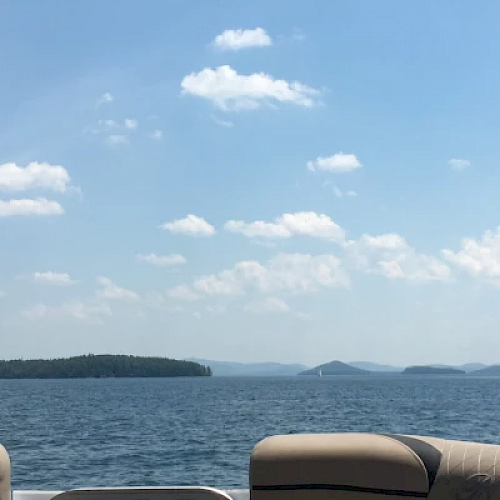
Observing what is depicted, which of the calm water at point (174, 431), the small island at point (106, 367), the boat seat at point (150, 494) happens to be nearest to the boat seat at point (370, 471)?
the boat seat at point (150, 494)

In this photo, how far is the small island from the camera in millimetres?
138625

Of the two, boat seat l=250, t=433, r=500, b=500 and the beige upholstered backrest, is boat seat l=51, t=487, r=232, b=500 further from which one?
boat seat l=250, t=433, r=500, b=500

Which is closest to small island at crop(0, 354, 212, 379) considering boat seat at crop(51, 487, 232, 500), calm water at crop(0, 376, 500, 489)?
calm water at crop(0, 376, 500, 489)

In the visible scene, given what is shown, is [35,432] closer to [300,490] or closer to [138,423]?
[138,423]

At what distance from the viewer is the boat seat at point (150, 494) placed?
9.50 feet

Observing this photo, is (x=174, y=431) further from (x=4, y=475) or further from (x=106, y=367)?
(x=106, y=367)

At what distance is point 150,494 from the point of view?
9.55 feet

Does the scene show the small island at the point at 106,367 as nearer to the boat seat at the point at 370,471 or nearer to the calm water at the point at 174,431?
the calm water at the point at 174,431

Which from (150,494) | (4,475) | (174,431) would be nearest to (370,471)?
(150,494)

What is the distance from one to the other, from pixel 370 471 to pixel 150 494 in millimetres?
817

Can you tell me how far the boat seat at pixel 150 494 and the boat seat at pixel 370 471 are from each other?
354 millimetres

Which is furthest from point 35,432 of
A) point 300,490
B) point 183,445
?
point 300,490

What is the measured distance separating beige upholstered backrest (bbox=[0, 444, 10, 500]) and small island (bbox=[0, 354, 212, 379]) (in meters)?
137

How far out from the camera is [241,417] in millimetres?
45375
